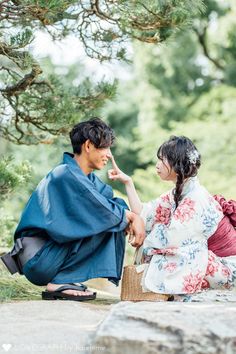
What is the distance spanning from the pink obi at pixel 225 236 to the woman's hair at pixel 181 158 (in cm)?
26

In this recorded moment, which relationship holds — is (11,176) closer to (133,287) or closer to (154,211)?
(154,211)

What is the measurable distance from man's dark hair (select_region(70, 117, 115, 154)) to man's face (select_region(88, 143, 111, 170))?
22 millimetres

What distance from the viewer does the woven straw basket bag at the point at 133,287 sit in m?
3.67

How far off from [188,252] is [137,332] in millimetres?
1354

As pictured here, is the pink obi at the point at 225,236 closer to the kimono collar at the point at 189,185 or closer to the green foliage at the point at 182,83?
the kimono collar at the point at 189,185

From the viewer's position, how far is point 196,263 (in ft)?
11.9

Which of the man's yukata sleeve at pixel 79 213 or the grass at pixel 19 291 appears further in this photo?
the grass at pixel 19 291

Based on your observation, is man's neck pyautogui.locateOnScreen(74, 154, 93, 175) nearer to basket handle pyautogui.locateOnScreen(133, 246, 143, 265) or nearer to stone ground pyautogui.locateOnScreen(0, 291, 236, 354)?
basket handle pyautogui.locateOnScreen(133, 246, 143, 265)

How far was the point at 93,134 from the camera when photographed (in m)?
3.89

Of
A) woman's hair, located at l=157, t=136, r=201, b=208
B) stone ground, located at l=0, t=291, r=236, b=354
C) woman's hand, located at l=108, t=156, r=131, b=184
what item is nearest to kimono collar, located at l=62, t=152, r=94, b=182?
woman's hand, located at l=108, t=156, r=131, b=184

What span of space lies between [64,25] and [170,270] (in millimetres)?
1992

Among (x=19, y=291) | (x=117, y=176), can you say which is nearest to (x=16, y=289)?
(x=19, y=291)

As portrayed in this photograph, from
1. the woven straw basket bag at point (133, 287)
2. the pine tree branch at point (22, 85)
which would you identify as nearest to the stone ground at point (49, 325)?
the woven straw basket bag at point (133, 287)

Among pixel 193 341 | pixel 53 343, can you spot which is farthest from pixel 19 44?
pixel 193 341
